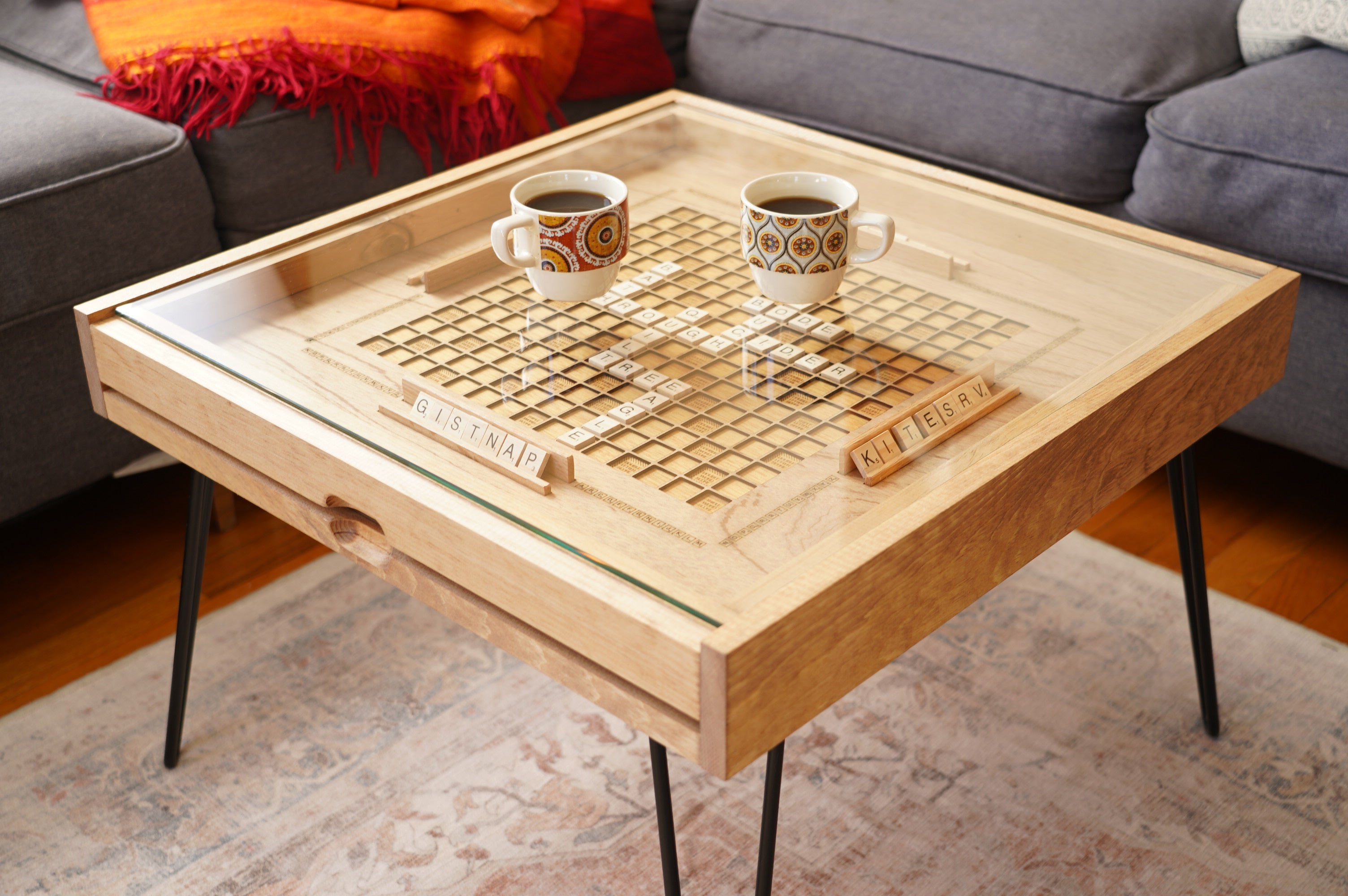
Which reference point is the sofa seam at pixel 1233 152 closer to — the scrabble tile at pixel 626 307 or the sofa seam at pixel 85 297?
the scrabble tile at pixel 626 307

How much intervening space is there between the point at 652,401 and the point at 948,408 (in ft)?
0.65

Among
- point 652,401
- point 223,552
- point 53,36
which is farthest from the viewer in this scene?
point 53,36

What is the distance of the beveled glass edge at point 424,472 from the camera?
25.1 inches

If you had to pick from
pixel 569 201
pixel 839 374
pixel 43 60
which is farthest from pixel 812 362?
pixel 43 60

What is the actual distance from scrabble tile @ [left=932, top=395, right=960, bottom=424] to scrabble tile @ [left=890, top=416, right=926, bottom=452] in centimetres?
2

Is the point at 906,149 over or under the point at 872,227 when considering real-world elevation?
under

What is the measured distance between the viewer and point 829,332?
909 millimetres

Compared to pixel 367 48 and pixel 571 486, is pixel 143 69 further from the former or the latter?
pixel 571 486

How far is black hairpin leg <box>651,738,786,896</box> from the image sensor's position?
0.72m

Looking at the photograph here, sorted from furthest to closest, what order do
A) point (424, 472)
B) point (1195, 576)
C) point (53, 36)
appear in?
1. point (53, 36)
2. point (1195, 576)
3. point (424, 472)

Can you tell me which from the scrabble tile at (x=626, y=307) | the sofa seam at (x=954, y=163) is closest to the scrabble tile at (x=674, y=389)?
the scrabble tile at (x=626, y=307)

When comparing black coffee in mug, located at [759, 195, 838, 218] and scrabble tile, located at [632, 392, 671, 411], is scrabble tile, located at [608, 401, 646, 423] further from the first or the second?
black coffee in mug, located at [759, 195, 838, 218]

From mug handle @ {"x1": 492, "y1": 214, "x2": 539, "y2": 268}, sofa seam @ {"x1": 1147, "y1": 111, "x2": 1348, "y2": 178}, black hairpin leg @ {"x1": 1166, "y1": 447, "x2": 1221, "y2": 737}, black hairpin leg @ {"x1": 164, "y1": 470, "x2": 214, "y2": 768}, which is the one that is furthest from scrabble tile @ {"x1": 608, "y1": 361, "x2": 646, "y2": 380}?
sofa seam @ {"x1": 1147, "y1": 111, "x2": 1348, "y2": 178}

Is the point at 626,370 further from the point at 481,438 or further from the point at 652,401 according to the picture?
the point at 481,438
